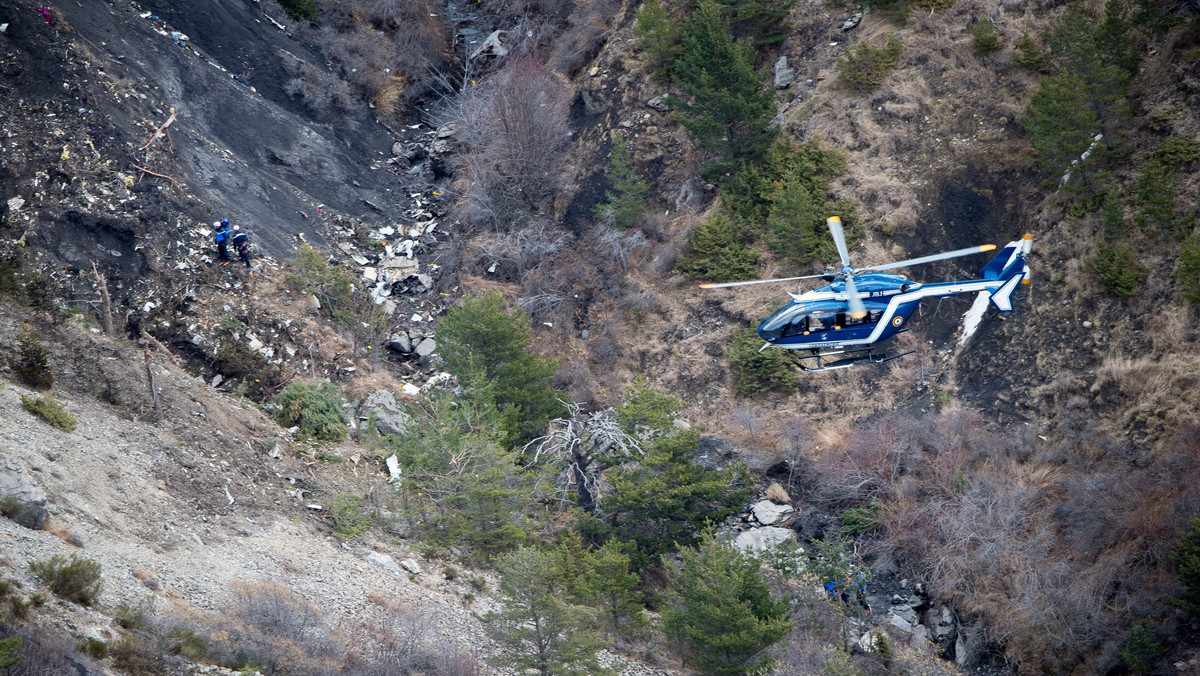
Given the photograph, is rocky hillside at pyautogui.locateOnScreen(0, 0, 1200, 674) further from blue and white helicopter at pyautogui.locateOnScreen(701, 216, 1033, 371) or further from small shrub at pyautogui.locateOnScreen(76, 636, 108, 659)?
blue and white helicopter at pyautogui.locateOnScreen(701, 216, 1033, 371)

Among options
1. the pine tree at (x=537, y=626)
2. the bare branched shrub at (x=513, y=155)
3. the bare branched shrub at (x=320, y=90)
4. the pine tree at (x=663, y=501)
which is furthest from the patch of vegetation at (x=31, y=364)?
the bare branched shrub at (x=320, y=90)

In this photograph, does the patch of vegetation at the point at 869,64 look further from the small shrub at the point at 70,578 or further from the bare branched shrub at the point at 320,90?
the small shrub at the point at 70,578

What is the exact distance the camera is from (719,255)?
28.5 metres

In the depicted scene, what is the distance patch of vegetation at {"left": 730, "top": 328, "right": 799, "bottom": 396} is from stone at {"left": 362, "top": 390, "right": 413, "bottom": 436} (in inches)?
420

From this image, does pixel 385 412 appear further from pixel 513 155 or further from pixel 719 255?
pixel 513 155

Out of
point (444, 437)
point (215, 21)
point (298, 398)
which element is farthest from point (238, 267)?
point (215, 21)

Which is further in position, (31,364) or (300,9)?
(300,9)

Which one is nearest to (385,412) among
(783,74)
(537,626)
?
(537,626)

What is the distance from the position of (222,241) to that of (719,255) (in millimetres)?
16182

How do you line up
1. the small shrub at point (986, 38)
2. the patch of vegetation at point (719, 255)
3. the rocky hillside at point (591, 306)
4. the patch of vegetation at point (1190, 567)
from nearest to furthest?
the patch of vegetation at point (1190, 567) < the rocky hillside at point (591, 306) < the small shrub at point (986, 38) < the patch of vegetation at point (719, 255)

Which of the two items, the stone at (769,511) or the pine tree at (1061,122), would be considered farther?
the stone at (769,511)

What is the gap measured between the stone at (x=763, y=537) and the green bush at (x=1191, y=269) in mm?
11274

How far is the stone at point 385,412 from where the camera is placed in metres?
23.7

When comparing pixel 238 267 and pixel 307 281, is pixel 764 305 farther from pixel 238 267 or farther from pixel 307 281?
pixel 238 267
